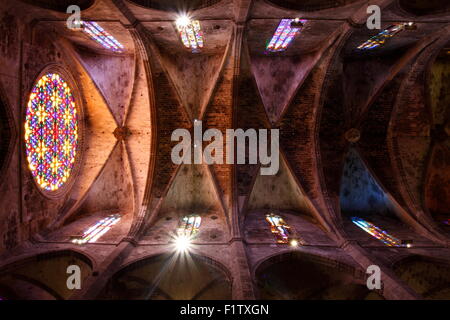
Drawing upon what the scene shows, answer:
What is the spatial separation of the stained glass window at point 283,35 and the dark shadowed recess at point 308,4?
1.33 feet

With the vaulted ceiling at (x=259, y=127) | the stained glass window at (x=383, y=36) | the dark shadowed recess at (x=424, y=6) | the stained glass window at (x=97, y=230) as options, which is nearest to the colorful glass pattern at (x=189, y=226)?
the vaulted ceiling at (x=259, y=127)

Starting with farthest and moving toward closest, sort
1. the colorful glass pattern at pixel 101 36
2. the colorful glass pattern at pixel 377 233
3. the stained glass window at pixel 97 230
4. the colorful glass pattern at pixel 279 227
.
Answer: the colorful glass pattern at pixel 279 227 < the colorful glass pattern at pixel 377 233 < the stained glass window at pixel 97 230 < the colorful glass pattern at pixel 101 36

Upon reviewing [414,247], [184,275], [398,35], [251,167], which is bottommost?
[184,275]

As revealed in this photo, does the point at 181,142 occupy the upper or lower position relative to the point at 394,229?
upper

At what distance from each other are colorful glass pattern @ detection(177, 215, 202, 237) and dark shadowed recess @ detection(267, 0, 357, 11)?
728 centimetres

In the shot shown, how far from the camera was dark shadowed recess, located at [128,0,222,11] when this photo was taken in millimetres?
7043

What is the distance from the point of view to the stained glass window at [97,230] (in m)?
8.13

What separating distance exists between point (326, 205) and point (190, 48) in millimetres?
7450

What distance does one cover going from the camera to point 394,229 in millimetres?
9391

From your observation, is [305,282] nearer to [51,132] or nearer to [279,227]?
[279,227]

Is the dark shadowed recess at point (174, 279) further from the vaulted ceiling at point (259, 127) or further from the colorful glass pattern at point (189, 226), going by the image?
the colorful glass pattern at point (189, 226)

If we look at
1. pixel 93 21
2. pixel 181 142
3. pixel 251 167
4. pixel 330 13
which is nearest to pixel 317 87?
pixel 330 13
